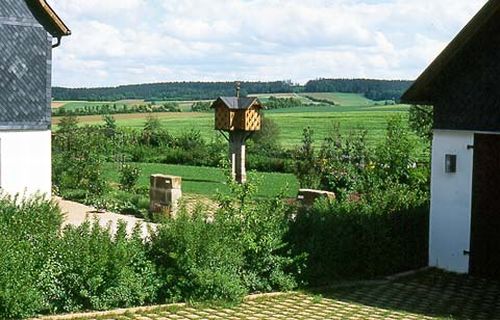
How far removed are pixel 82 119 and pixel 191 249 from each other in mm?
56026

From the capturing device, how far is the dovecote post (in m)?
33.8

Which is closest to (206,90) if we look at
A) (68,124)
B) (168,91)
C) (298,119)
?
(168,91)

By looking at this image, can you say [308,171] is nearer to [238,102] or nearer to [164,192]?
[164,192]

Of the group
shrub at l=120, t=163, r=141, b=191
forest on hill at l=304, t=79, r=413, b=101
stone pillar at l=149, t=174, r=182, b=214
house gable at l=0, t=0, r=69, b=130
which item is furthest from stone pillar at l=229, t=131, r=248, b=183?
forest on hill at l=304, t=79, r=413, b=101

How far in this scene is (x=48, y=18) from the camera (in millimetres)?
20891

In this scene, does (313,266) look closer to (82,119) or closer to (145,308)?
(145,308)

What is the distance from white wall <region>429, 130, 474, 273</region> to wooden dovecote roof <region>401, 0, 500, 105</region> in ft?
2.47

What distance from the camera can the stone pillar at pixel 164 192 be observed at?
2244 cm

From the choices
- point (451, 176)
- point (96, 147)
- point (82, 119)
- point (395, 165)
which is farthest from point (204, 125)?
point (451, 176)

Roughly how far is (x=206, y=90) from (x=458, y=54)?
260ft

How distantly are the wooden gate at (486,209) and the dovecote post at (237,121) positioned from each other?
19628mm

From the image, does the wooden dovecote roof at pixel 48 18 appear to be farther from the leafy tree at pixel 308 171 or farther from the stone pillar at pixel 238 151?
the stone pillar at pixel 238 151

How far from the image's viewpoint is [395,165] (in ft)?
77.0

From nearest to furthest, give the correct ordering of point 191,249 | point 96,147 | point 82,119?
point 191,249 < point 96,147 < point 82,119
